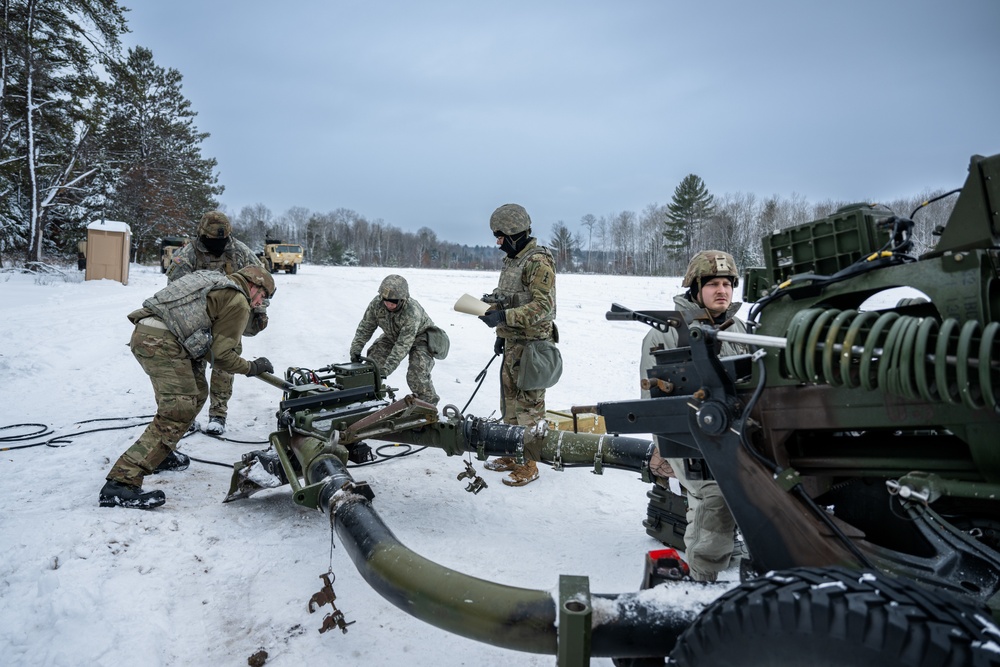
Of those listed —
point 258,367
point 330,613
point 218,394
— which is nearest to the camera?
point 330,613

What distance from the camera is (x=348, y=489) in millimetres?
3020

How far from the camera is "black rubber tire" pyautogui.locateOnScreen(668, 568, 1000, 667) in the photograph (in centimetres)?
123

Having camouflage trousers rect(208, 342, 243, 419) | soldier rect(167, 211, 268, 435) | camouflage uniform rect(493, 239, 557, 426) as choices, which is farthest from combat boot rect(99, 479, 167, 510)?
camouflage uniform rect(493, 239, 557, 426)

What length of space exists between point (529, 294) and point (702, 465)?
10.0 feet

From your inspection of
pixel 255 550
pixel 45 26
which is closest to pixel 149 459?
pixel 255 550

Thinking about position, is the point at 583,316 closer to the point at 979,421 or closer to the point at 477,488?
the point at 477,488

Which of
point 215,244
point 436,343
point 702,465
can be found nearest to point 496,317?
point 436,343

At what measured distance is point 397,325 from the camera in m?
6.41

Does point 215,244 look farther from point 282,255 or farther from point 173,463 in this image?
point 282,255

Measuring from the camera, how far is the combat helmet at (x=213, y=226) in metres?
5.61

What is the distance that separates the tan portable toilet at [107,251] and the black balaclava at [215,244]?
16.6 m

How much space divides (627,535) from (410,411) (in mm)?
1690

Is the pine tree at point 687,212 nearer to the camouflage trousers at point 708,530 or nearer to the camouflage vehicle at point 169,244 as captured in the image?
the camouflage vehicle at point 169,244

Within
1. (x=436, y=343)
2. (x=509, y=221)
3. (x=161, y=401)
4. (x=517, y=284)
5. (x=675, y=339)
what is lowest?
(x=161, y=401)
